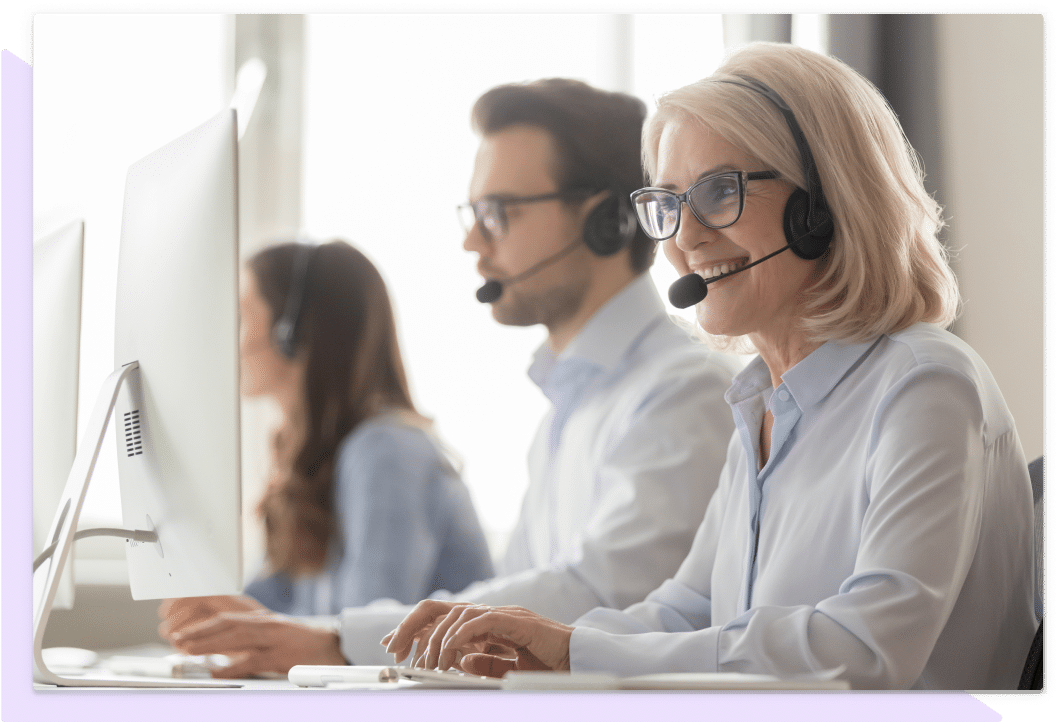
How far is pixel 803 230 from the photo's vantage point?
1153mm

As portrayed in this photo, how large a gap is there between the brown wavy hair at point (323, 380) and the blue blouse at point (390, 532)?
0.02m

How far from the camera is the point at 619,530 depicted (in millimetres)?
1272

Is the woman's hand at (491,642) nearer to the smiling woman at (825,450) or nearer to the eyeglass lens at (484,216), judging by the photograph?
the smiling woman at (825,450)

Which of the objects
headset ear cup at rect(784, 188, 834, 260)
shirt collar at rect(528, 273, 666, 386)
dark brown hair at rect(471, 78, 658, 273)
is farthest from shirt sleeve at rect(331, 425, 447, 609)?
headset ear cup at rect(784, 188, 834, 260)

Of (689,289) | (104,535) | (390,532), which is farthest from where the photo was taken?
(390,532)

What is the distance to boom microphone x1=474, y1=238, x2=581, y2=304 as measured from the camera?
1324 millimetres

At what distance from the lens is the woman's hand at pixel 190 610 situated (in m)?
1.32

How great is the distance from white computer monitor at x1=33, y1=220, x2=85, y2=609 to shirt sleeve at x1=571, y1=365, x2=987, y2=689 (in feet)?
2.77

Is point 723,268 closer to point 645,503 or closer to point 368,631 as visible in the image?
point 645,503

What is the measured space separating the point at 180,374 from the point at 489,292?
0.48 m

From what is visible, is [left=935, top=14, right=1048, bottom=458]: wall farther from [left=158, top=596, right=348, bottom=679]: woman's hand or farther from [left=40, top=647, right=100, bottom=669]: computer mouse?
[left=40, top=647, right=100, bottom=669]: computer mouse

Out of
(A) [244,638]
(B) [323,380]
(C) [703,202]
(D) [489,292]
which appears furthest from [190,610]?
(C) [703,202]

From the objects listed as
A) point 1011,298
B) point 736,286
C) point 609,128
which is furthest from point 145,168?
point 1011,298

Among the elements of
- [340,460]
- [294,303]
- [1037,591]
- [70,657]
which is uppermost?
[294,303]
